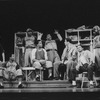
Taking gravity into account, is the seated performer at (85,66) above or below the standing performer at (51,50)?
below

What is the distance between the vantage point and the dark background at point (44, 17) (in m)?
15.8

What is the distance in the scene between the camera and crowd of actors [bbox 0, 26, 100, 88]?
14070 mm

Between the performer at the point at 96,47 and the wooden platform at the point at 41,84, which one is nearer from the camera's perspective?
the performer at the point at 96,47

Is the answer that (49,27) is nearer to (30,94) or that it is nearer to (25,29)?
(25,29)

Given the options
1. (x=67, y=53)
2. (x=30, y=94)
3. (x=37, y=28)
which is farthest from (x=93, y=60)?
(x=37, y=28)

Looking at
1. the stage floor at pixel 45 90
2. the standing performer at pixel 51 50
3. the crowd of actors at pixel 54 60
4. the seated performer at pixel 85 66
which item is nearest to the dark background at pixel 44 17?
the crowd of actors at pixel 54 60

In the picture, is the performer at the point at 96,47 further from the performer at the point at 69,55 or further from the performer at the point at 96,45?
the performer at the point at 69,55

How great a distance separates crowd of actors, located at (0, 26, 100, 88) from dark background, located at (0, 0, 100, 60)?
0.95m

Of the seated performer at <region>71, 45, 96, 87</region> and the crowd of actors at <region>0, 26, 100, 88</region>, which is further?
the crowd of actors at <region>0, 26, 100, 88</region>

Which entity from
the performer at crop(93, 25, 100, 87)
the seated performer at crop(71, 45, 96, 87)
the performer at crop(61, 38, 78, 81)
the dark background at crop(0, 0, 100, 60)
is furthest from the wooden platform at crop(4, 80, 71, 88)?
the dark background at crop(0, 0, 100, 60)

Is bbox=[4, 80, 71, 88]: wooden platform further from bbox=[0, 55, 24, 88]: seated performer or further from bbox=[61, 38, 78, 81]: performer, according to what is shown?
bbox=[61, 38, 78, 81]: performer

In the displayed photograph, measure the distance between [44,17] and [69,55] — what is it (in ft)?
7.82

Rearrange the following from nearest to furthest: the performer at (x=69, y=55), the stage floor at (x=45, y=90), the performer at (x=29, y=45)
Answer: the stage floor at (x=45, y=90) < the performer at (x=69, y=55) < the performer at (x=29, y=45)

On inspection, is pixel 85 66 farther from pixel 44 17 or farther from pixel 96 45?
pixel 44 17
